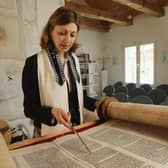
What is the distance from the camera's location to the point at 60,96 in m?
0.81

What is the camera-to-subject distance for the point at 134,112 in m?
0.73

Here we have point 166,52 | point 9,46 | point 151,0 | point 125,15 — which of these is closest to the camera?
point 9,46

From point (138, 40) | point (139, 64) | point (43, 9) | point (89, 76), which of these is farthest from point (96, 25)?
point (43, 9)

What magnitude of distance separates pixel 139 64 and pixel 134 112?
14.6ft

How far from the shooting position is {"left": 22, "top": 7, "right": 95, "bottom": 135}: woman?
0.74 meters

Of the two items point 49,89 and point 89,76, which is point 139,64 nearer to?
point 89,76

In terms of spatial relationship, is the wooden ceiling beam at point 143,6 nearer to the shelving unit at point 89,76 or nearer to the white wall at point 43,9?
the shelving unit at point 89,76

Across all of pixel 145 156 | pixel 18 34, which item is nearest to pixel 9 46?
pixel 18 34

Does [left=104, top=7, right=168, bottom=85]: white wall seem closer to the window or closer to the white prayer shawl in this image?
the window

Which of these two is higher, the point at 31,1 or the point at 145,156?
the point at 31,1

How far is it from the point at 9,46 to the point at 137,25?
412cm

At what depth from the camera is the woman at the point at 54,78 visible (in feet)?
2.44

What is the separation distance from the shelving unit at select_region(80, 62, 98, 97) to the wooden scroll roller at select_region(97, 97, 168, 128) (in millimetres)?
4115

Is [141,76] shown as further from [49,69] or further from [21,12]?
[49,69]
